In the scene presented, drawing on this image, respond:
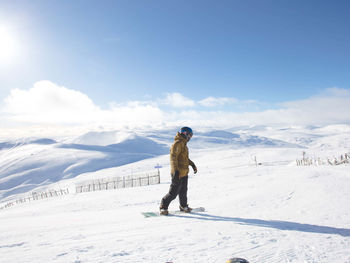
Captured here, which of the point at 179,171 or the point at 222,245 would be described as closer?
the point at 222,245

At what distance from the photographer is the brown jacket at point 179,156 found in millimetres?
4629

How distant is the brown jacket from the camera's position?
182 inches

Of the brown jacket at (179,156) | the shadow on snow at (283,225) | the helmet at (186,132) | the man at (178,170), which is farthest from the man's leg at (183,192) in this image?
the helmet at (186,132)

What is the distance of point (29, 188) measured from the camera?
7969 centimetres

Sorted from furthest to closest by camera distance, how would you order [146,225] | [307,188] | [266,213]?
[307,188] < [266,213] < [146,225]

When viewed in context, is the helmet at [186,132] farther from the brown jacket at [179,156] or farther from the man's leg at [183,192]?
the man's leg at [183,192]

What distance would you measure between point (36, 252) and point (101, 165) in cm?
11470

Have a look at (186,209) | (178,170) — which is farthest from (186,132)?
(186,209)

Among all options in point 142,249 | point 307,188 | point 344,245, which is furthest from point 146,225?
point 307,188

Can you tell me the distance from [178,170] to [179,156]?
31cm

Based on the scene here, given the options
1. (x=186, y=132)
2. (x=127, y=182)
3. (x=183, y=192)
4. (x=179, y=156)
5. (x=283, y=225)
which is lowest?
(x=127, y=182)

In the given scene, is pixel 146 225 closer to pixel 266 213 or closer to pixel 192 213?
pixel 192 213

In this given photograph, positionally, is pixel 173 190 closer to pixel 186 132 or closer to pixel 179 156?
pixel 179 156

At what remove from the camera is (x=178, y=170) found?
185 inches
